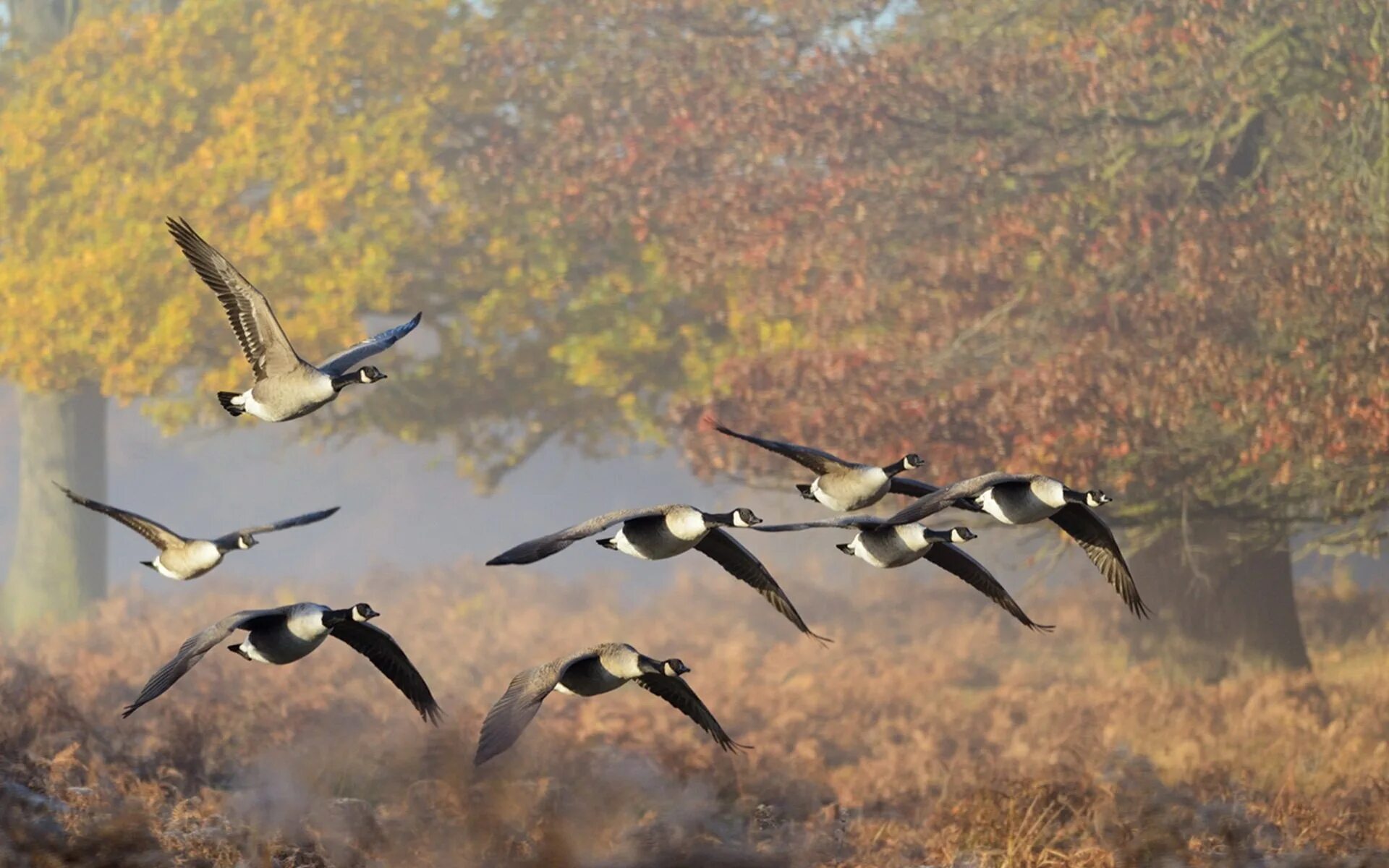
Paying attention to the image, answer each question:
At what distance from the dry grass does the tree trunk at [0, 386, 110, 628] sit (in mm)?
5133

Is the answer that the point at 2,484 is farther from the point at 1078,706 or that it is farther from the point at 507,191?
the point at 1078,706

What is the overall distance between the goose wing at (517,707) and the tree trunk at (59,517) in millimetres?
21696

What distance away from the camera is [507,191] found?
760 inches

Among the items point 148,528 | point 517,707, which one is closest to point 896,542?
point 517,707

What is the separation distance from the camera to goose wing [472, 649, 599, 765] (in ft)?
14.9

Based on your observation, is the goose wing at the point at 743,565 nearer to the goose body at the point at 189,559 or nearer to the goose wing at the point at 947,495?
the goose wing at the point at 947,495

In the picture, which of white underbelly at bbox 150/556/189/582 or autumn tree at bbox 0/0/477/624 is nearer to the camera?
white underbelly at bbox 150/556/189/582

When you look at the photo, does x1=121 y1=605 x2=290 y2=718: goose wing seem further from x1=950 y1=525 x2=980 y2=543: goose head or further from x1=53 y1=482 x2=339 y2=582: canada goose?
x1=950 y1=525 x2=980 y2=543: goose head

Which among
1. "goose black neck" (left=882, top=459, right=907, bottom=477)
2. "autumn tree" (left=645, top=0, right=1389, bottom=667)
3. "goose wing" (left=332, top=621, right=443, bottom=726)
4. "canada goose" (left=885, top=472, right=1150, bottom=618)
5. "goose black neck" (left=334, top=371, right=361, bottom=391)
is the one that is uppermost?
"goose black neck" (left=334, top=371, right=361, bottom=391)

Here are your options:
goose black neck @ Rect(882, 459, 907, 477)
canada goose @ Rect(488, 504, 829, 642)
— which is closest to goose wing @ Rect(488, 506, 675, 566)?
canada goose @ Rect(488, 504, 829, 642)

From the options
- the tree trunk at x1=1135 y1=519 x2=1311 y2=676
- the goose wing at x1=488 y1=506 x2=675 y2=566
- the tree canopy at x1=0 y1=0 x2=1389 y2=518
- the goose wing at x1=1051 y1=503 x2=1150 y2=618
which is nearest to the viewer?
the goose wing at x1=488 y1=506 x2=675 y2=566

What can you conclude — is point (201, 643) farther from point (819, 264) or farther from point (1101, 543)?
point (819, 264)

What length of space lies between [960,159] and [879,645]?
23.1 feet

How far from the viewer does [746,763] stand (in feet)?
40.2
